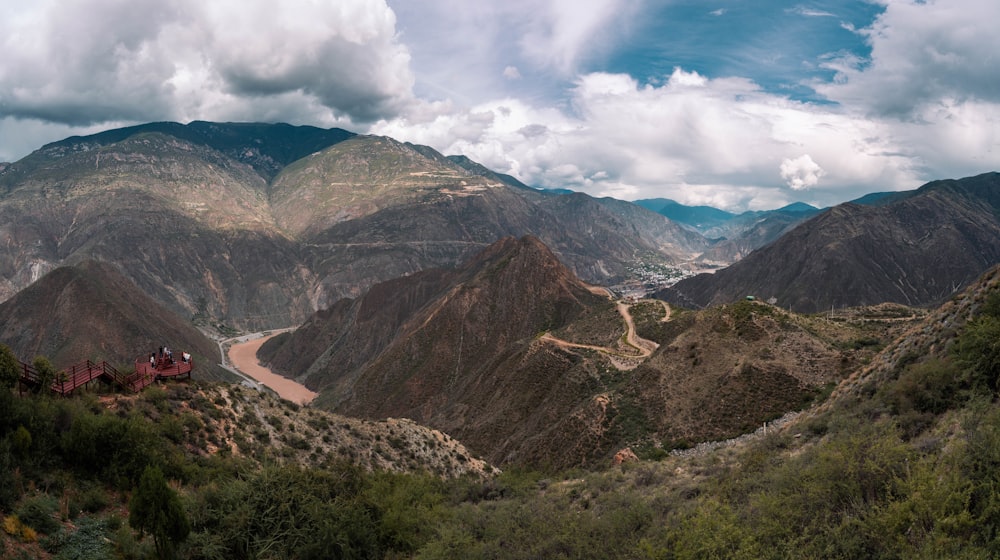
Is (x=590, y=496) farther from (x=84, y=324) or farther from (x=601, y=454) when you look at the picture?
(x=84, y=324)

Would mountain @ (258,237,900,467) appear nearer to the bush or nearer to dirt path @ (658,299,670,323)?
dirt path @ (658,299,670,323)

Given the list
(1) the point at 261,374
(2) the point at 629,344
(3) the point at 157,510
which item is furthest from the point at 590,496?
(1) the point at 261,374

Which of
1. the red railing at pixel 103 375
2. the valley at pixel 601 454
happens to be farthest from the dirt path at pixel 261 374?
the red railing at pixel 103 375

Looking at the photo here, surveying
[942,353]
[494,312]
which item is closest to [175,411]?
[942,353]

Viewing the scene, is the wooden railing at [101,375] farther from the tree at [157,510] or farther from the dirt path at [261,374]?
the dirt path at [261,374]

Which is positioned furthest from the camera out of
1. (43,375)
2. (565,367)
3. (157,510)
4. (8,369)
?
(565,367)

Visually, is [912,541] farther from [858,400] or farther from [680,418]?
[680,418]

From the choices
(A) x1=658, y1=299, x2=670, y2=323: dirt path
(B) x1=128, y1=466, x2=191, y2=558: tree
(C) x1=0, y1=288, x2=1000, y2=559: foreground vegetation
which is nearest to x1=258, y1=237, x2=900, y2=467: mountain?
(A) x1=658, y1=299, x2=670, y2=323: dirt path
